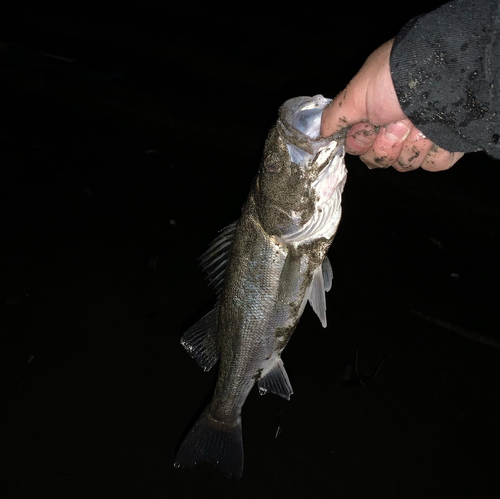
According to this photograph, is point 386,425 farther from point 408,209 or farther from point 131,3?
point 131,3

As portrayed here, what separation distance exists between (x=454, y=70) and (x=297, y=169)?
801 millimetres

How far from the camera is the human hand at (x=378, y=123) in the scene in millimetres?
1726

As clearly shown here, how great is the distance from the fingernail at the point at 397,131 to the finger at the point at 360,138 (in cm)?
6

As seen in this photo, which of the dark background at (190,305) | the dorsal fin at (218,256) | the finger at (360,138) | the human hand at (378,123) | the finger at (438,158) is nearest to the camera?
the human hand at (378,123)

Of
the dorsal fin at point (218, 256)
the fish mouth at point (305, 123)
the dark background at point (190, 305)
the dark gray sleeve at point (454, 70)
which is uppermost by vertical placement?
the dark gray sleeve at point (454, 70)

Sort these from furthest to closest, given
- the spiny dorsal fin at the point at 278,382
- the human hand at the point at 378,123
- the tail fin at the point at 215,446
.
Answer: the tail fin at the point at 215,446 < the spiny dorsal fin at the point at 278,382 < the human hand at the point at 378,123

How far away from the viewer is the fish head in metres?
2.07

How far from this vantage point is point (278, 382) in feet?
9.12

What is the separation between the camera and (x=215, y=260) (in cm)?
268

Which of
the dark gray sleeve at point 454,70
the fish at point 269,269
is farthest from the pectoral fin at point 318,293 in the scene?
the dark gray sleeve at point 454,70

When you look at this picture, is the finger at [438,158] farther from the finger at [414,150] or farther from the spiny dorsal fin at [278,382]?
the spiny dorsal fin at [278,382]

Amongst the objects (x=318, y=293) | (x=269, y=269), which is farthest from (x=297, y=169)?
(x=318, y=293)

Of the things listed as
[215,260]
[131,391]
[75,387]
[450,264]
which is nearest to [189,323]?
[131,391]

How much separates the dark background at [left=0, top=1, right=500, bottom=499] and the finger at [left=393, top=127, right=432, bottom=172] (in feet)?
7.86
